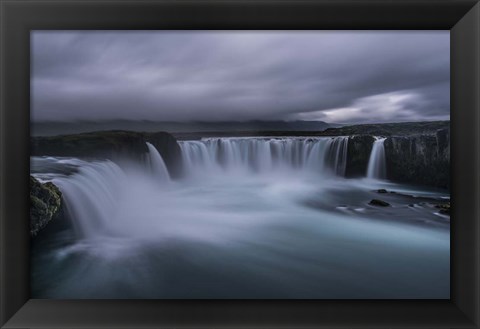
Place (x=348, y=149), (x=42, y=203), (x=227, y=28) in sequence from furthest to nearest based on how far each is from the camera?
(x=348, y=149), (x=42, y=203), (x=227, y=28)

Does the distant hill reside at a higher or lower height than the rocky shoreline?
higher

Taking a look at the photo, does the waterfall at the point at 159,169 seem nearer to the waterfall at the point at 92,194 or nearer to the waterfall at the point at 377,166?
the waterfall at the point at 92,194

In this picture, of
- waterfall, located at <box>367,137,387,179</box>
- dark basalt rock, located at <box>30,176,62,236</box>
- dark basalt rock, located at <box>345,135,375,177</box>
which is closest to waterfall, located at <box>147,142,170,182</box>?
dark basalt rock, located at <box>30,176,62,236</box>

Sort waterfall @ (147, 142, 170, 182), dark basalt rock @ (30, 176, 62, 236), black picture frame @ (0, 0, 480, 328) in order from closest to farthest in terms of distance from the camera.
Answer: black picture frame @ (0, 0, 480, 328) → dark basalt rock @ (30, 176, 62, 236) → waterfall @ (147, 142, 170, 182)

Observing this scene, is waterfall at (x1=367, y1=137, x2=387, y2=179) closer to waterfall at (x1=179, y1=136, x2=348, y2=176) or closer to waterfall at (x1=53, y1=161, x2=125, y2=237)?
waterfall at (x1=179, y1=136, x2=348, y2=176)

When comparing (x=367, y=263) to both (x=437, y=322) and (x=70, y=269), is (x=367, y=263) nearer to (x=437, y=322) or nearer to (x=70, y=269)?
(x=437, y=322)

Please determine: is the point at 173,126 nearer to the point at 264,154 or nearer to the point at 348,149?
the point at 264,154

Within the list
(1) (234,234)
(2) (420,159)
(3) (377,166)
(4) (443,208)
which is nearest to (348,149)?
(3) (377,166)
